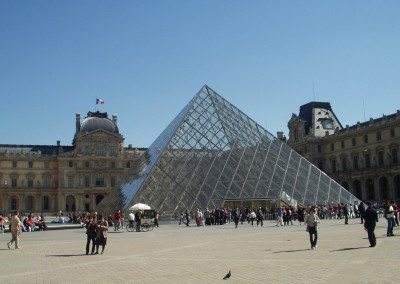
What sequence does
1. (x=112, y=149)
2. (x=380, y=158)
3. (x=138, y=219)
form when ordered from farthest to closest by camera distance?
1. (x=112, y=149)
2. (x=380, y=158)
3. (x=138, y=219)

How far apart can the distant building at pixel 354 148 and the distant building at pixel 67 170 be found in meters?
29.0

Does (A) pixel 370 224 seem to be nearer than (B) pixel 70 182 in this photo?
Yes

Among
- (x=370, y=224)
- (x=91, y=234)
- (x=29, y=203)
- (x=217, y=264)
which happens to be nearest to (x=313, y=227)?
(x=370, y=224)

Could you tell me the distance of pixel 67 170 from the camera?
81375 millimetres

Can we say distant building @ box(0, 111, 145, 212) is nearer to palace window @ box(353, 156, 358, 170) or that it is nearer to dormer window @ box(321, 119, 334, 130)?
dormer window @ box(321, 119, 334, 130)

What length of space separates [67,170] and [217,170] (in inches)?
2201

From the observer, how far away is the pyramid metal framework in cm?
2816

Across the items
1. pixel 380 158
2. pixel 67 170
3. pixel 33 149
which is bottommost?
pixel 380 158

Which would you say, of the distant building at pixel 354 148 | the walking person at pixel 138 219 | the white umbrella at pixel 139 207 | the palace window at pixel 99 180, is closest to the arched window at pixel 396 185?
the distant building at pixel 354 148

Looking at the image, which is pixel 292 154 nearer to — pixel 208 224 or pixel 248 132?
pixel 248 132

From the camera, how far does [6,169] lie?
7900 cm

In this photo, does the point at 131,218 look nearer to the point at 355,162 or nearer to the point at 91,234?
the point at 91,234

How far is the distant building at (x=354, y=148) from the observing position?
5869 cm

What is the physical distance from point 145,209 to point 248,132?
431 inches
